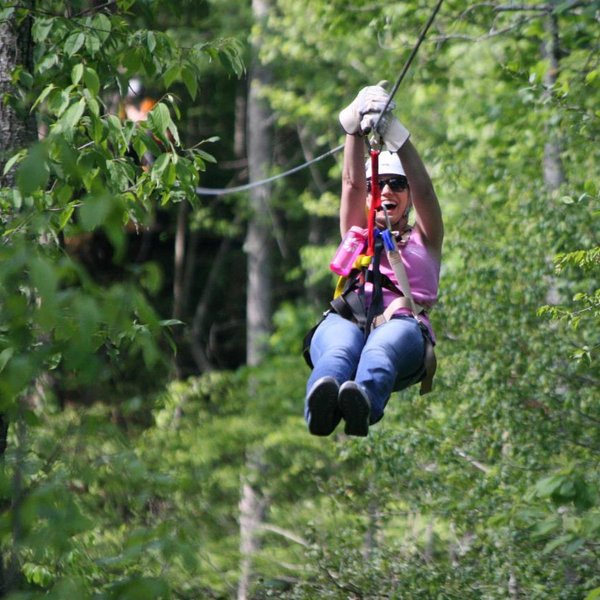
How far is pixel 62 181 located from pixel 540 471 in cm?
404

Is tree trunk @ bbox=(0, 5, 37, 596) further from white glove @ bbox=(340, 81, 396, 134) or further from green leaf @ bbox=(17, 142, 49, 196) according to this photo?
green leaf @ bbox=(17, 142, 49, 196)

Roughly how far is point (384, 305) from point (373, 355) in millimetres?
482

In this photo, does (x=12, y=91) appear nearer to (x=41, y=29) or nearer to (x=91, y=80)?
(x=41, y=29)

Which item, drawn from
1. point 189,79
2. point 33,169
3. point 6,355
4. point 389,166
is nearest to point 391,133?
point 389,166

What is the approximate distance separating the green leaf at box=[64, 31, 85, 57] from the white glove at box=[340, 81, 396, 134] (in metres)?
1.16

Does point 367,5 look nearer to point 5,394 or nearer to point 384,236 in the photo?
point 384,236

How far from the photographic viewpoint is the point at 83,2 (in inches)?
234

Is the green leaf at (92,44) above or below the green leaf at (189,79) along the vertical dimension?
above

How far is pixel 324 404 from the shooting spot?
5121mm

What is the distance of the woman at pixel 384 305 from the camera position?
5145 mm

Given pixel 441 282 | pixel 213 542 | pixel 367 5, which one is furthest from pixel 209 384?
pixel 441 282

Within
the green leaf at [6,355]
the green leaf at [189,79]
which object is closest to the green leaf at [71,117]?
the green leaf at [189,79]

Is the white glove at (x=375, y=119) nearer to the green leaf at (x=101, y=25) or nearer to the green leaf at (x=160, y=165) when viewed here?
the green leaf at (x=160, y=165)

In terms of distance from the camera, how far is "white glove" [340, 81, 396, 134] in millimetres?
5547
